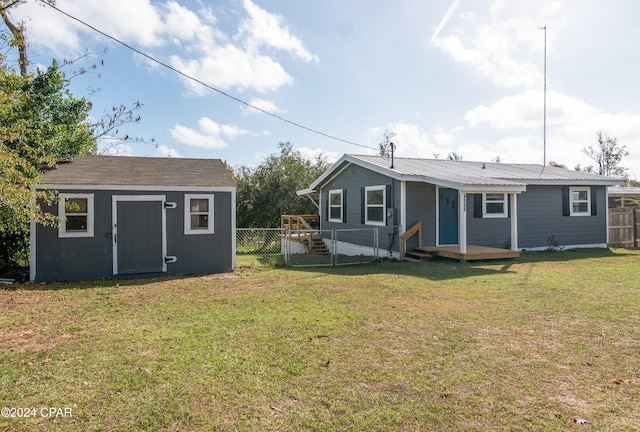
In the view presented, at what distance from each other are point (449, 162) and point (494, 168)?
1847 mm

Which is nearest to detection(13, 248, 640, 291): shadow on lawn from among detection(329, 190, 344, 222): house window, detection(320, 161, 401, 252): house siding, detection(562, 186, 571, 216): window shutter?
detection(320, 161, 401, 252): house siding

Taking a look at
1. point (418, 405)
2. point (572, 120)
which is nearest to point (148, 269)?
point (418, 405)

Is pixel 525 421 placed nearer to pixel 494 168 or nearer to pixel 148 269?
pixel 148 269

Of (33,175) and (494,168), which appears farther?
(494,168)

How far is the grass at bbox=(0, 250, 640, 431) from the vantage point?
2.75 meters

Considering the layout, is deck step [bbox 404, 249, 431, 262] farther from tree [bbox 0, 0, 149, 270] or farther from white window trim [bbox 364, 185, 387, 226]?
tree [bbox 0, 0, 149, 270]

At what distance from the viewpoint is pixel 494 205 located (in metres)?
12.9

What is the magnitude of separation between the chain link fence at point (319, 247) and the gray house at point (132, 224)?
1.12 m

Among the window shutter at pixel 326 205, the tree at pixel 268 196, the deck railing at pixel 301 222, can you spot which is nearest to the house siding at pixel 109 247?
the deck railing at pixel 301 222

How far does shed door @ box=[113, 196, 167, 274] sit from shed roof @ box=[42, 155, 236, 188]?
0.49 meters

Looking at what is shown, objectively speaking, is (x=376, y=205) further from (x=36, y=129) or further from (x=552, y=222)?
(x=36, y=129)

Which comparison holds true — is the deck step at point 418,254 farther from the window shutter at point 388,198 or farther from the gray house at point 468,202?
the window shutter at point 388,198

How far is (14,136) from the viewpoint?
261 inches

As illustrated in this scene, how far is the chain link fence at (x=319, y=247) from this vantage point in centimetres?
1147
